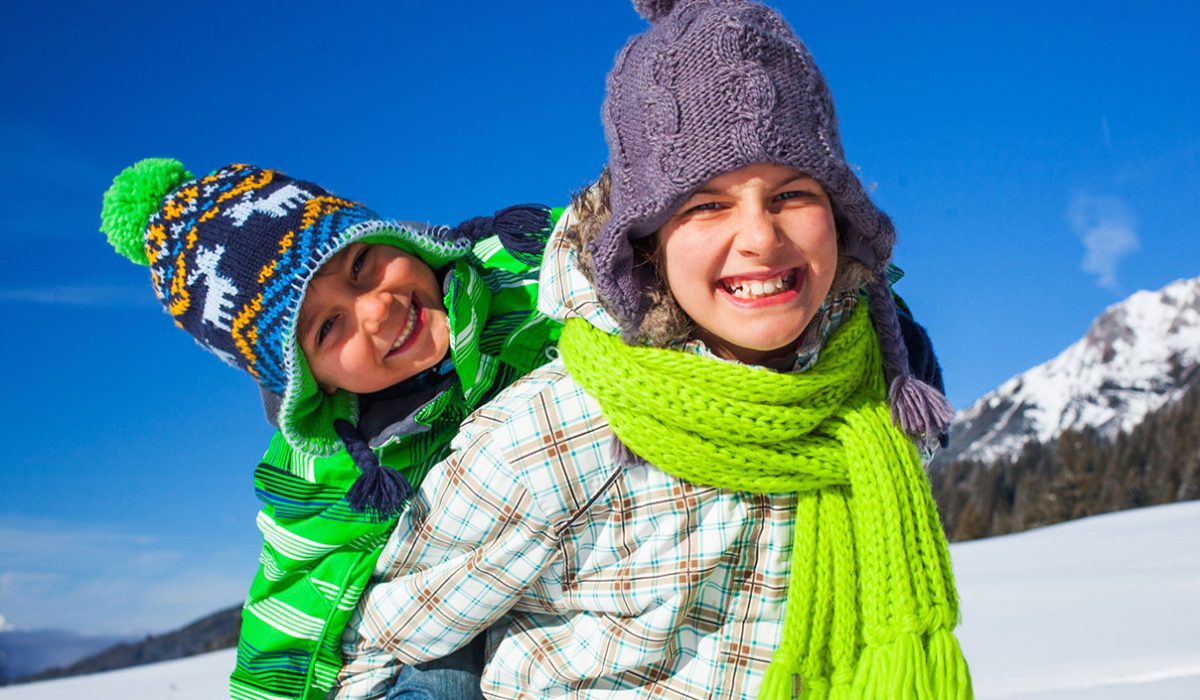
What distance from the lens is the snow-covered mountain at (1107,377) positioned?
5384 centimetres

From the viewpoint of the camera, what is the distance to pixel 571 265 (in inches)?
76.6

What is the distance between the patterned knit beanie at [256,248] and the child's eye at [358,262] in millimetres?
28

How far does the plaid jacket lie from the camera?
189 cm

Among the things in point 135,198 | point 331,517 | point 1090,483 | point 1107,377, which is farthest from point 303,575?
point 1107,377

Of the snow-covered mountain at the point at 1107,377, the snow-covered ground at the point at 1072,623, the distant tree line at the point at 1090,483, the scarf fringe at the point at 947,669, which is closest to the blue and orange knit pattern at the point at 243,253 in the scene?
the scarf fringe at the point at 947,669

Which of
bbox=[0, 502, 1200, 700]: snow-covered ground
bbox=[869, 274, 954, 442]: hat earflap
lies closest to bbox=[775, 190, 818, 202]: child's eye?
bbox=[869, 274, 954, 442]: hat earflap

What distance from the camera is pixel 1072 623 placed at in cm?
391

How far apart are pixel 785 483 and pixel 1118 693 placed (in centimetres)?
167

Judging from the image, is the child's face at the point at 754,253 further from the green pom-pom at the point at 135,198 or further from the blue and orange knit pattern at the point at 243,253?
the green pom-pom at the point at 135,198

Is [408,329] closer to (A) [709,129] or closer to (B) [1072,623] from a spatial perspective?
(A) [709,129]

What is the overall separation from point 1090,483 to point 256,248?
16.1 metres

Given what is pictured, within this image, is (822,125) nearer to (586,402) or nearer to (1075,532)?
(586,402)

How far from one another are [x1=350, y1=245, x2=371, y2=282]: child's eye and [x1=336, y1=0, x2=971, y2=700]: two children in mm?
403

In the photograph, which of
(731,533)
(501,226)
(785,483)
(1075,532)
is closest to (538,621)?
(731,533)
